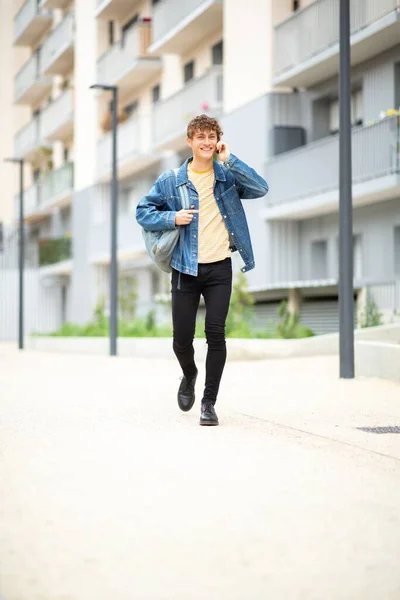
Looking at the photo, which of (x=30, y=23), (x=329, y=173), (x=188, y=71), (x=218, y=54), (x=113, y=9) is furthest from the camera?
(x=30, y=23)

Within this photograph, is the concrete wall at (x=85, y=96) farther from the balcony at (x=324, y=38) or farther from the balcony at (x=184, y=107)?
the balcony at (x=324, y=38)

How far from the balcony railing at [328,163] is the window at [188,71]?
25.4 feet

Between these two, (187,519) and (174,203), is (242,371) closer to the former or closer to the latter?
(174,203)

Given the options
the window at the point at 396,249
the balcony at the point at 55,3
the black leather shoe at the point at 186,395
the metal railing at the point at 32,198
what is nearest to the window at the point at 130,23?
the balcony at the point at 55,3

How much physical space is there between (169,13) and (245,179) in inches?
993

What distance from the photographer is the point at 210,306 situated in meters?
7.65

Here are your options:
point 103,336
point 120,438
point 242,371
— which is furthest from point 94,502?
point 103,336

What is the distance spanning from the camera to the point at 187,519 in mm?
4582

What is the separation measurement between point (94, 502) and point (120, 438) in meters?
2.05

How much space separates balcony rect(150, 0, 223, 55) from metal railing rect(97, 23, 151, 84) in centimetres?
207

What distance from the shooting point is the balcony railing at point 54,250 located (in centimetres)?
4534

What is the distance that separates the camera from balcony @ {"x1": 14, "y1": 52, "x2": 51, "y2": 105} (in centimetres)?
4841

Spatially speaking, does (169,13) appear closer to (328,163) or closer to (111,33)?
(328,163)

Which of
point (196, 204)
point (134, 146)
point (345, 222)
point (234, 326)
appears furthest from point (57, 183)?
point (196, 204)
